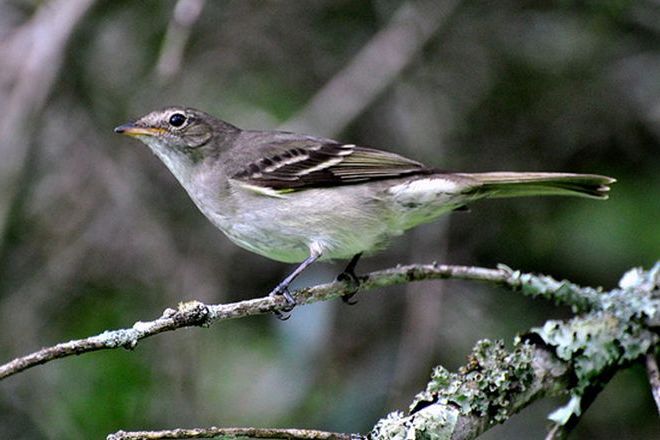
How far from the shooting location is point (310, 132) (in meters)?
6.00

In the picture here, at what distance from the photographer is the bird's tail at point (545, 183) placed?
4.29 meters

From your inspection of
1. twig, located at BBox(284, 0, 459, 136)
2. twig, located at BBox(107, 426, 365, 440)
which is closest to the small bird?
twig, located at BBox(284, 0, 459, 136)

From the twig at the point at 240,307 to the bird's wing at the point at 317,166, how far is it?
94cm

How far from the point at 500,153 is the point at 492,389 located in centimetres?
346

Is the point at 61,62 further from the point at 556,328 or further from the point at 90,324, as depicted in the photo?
the point at 556,328

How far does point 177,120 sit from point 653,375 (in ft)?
9.44

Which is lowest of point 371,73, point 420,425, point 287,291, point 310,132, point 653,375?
point 420,425

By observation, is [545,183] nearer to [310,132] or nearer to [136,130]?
[310,132]

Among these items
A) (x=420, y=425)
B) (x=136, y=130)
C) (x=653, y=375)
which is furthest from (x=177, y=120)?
(x=653, y=375)

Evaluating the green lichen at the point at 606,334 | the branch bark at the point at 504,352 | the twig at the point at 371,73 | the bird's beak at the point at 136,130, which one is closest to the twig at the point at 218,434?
the branch bark at the point at 504,352

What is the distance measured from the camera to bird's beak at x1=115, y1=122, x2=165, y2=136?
486 centimetres

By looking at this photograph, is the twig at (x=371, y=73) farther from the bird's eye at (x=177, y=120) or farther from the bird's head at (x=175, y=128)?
the bird's eye at (x=177, y=120)

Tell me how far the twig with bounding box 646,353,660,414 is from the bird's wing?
1.50m

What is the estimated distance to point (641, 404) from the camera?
5.46m
